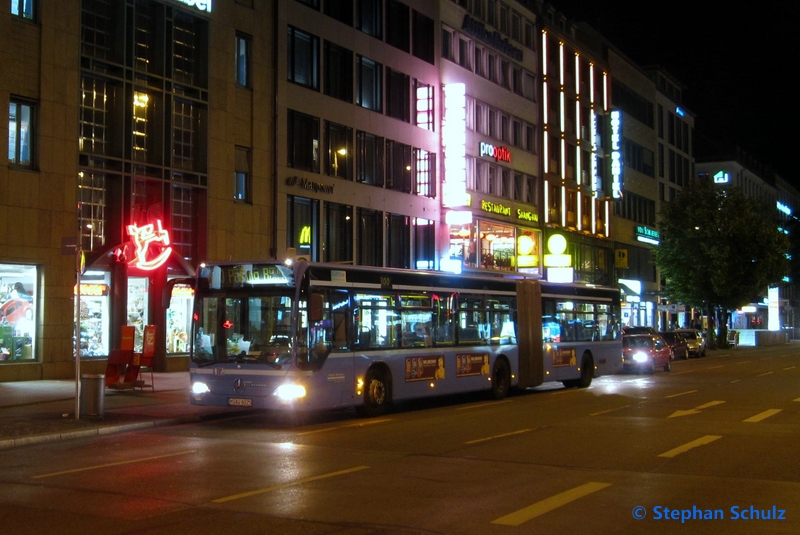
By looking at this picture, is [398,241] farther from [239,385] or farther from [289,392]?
[289,392]

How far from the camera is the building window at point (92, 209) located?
88.8ft

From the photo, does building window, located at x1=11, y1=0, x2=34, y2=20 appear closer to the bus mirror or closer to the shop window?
the shop window

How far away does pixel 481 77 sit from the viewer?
161 feet

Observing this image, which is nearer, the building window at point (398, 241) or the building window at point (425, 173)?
the building window at point (398, 241)

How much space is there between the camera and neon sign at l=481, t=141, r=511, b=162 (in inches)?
1925

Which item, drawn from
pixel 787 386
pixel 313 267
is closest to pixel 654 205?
pixel 787 386

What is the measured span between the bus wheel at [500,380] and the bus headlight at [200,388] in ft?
27.5

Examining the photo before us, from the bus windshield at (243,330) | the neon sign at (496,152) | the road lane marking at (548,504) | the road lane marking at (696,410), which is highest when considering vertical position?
the neon sign at (496,152)

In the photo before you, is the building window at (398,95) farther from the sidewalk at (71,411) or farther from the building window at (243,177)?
the sidewalk at (71,411)

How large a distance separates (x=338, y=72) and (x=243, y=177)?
7.31m

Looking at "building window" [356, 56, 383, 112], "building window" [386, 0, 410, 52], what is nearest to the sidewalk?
"building window" [356, 56, 383, 112]

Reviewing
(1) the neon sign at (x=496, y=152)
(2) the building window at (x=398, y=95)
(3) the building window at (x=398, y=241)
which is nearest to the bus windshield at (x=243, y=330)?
(3) the building window at (x=398, y=241)

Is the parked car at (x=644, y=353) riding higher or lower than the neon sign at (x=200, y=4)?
lower

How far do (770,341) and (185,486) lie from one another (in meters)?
75.6
